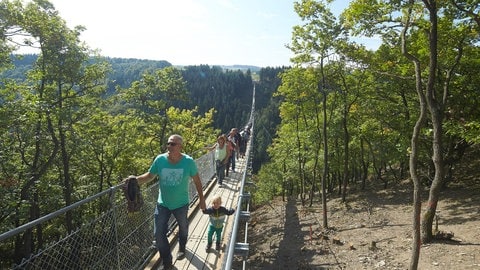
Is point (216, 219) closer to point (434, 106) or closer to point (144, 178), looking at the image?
point (144, 178)

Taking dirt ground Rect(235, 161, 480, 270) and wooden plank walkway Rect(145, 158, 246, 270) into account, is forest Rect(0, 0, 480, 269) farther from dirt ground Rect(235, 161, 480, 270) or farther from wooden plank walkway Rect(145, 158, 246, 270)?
wooden plank walkway Rect(145, 158, 246, 270)

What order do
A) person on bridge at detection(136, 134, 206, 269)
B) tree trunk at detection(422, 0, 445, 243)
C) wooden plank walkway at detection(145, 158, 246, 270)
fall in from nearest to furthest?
1. person on bridge at detection(136, 134, 206, 269)
2. wooden plank walkway at detection(145, 158, 246, 270)
3. tree trunk at detection(422, 0, 445, 243)

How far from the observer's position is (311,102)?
17.7 meters

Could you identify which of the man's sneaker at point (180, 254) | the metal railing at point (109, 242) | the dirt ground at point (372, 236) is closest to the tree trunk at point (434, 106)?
the dirt ground at point (372, 236)

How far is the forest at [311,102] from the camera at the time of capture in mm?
6762

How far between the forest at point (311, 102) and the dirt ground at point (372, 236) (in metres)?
0.69

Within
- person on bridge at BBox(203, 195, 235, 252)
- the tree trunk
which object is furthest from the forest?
person on bridge at BBox(203, 195, 235, 252)

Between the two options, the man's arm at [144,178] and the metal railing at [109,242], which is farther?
the man's arm at [144,178]

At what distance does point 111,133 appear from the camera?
62.6 ft

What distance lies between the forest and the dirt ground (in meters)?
0.69

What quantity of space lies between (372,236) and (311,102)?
843 centimetres

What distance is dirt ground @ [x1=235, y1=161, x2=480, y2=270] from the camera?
7812 millimetres

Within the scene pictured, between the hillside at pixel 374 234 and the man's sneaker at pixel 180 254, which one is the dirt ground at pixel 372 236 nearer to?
the hillside at pixel 374 234

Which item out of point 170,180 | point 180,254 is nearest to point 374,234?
point 180,254
